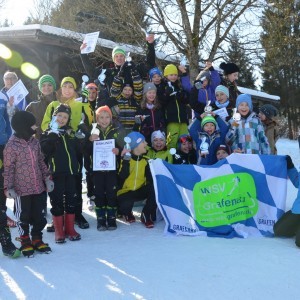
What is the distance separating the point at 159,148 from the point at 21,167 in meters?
2.09

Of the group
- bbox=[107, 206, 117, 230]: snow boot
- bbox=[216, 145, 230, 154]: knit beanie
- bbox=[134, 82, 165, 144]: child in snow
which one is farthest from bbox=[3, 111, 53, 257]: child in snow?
bbox=[216, 145, 230, 154]: knit beanie

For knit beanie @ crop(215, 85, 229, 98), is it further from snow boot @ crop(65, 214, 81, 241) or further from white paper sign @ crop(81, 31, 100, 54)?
snow boot @ crop(65, 214, 81, 241)

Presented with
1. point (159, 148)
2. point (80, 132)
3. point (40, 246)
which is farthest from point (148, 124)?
point (40, 246)

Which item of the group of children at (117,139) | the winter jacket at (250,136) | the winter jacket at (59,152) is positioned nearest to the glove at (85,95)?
the group of children at (117,139)

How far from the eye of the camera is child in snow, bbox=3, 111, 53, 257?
415 cm

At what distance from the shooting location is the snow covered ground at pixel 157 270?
3254mm

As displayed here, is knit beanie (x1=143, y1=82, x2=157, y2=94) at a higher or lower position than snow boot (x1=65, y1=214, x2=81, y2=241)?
higher

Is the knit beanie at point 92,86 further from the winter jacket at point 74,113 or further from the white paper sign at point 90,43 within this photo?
the winter jacket at point 74,113

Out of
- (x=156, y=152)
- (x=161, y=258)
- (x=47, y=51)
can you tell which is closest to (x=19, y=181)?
(x=161, y=258)

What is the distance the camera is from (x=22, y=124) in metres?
4.19

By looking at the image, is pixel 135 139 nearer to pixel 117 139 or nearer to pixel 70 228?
pixel 117 139

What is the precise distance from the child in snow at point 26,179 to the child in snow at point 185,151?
2020 millimetres

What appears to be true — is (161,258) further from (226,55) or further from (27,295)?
(226,55)

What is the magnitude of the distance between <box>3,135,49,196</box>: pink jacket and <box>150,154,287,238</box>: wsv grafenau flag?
161 centimetres
